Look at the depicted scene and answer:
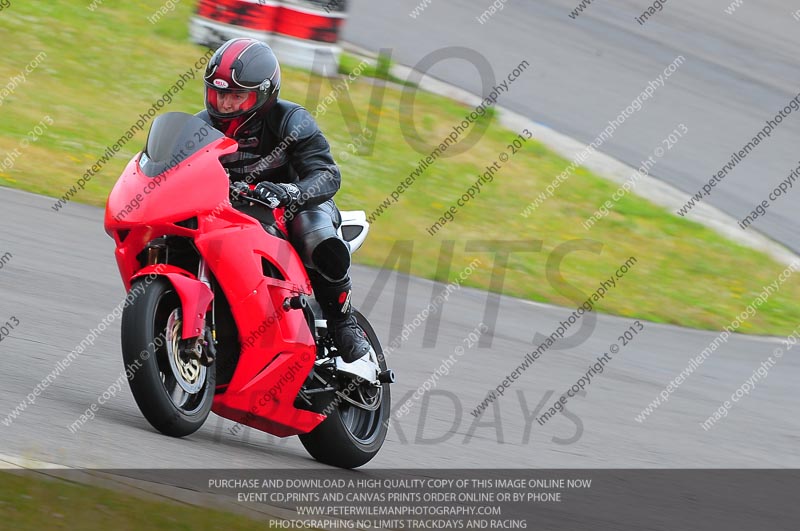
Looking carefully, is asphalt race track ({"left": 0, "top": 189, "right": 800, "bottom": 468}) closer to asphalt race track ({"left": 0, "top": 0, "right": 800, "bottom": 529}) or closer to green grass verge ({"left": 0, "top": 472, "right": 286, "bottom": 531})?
asphalt race track ({"left": 0, "top": 0, "right": 800, "bottom": 529})

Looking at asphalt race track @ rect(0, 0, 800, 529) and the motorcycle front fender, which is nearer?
the motorcycle front fender

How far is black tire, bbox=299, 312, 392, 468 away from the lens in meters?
6.07

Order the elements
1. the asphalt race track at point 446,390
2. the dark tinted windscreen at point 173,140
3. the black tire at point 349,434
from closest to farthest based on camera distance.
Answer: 1. the dark tinted windscreen at point 173,140
2. the asphalt race track at point 446,390
3. the black tire at point 349,434

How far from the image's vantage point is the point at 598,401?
8.78 m

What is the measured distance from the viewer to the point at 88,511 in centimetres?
406

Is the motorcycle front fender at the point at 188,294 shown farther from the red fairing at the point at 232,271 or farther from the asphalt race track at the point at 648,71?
the asphalt race track at the point at 648,71

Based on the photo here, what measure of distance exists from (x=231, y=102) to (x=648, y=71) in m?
13.0

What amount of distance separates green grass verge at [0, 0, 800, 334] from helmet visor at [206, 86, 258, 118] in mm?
5271

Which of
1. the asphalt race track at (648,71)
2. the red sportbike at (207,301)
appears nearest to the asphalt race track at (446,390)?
the red sportbike at (207,301)

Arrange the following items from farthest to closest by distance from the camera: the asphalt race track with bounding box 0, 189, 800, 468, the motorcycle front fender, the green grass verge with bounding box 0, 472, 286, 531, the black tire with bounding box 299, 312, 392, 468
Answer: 1. the black tire with bounding box 299, 312, 392, 468
2. the asphalt race track with bounding box 0, 189, 800, 468
3. the motorcycle front fender
4. the green grass verge with bounding box 0, 472, 286, 531

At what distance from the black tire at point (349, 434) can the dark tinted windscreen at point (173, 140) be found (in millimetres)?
1473

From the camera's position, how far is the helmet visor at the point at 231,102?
221 inches

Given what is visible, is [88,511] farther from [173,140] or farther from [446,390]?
[446,390]

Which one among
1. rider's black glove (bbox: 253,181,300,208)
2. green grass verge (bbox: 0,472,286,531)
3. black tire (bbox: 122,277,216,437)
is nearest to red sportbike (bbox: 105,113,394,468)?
black tire (bbox: 122,277,216,437)
